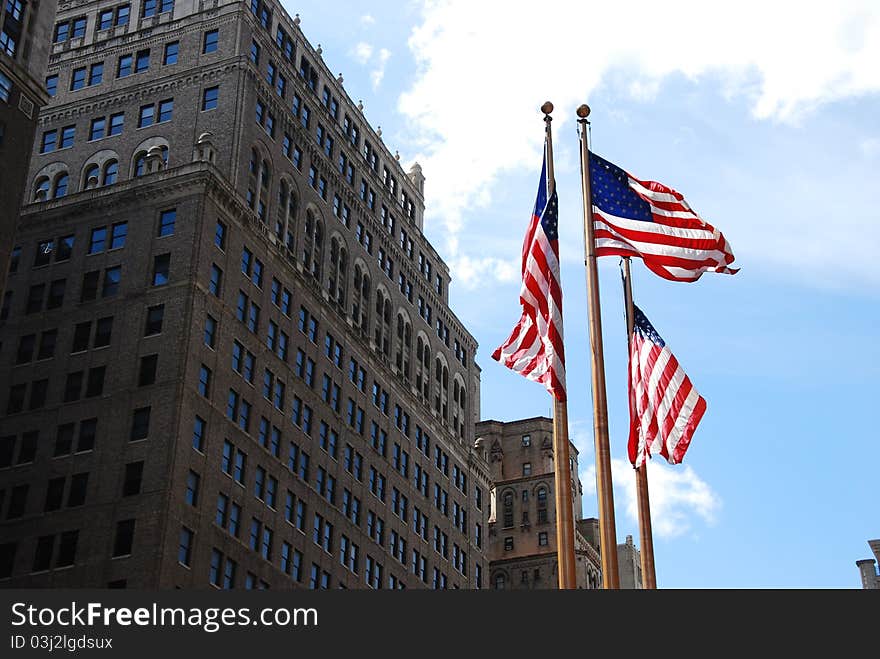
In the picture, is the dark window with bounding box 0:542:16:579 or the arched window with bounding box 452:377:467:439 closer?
the dark window with bounding box 0:542:16:579

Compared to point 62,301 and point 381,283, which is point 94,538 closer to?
point 62,301

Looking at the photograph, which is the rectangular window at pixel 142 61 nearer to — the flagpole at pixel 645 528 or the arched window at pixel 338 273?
the arched window at pixel 338 273

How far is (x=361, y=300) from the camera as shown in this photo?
350ft

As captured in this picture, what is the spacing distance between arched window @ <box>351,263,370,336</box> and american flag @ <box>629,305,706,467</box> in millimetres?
65847

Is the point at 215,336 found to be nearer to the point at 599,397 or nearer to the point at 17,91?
the point at 17,91

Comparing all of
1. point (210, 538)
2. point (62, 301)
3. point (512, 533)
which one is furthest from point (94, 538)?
point (512, 533)

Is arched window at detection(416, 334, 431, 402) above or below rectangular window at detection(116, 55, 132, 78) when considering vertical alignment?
below

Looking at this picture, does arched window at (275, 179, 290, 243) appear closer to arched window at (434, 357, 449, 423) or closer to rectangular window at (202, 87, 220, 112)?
rectangular window at (202, 87, 220, 112)

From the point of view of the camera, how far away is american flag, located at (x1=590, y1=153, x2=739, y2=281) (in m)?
39.7

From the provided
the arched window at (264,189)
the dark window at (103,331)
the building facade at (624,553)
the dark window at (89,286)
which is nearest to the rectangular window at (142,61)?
the arched window at (264,189)

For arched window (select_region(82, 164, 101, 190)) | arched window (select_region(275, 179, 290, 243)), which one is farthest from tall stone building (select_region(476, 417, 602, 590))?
arched window (select_region(82, 164, 101, 190))

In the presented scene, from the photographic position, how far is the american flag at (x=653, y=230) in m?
39.7

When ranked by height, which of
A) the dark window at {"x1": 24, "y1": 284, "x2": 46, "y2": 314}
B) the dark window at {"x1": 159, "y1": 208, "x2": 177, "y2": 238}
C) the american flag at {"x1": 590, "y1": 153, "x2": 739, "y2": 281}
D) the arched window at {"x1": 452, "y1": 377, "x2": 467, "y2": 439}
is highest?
the arched window at {"x1": 452, "y1": 377, "x2": 467, "y2": 439}

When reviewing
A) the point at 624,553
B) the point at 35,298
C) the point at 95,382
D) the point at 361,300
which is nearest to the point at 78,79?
the point at 35,298
